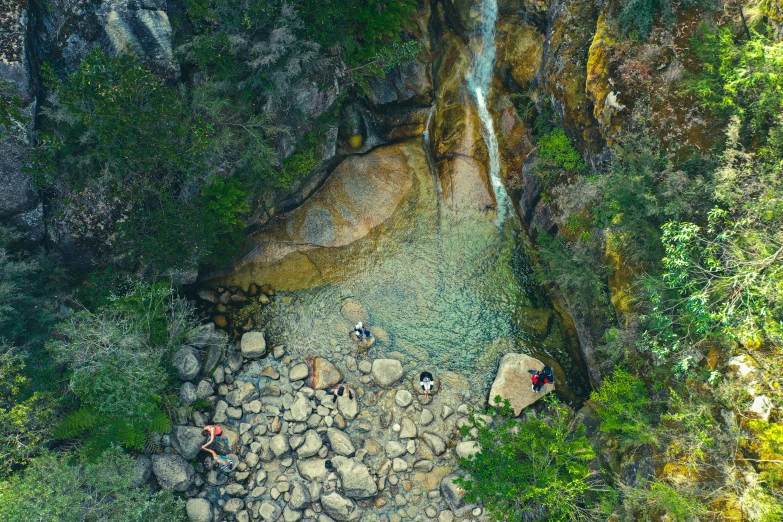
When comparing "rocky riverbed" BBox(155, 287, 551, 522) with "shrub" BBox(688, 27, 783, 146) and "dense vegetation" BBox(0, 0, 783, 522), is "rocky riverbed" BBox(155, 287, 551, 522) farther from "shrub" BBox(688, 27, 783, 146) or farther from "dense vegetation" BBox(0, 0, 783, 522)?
"shrub" BBox(688, 27, 783, 146)

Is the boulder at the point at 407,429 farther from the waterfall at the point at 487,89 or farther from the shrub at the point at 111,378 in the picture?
the waterfall at the point at 487,89

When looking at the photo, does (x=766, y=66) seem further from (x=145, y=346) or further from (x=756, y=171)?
(x=145, y=346)

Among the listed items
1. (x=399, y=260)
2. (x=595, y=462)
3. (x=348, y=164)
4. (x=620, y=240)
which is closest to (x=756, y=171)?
(x=620, y=240)

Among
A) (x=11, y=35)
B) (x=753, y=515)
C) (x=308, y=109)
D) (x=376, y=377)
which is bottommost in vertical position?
(x=753, y=515)

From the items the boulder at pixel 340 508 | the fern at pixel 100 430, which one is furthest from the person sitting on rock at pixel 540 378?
the fern at pixel 100 430

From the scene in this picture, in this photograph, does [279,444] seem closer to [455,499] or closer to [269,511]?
[269,511]

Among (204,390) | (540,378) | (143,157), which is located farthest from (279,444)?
(143,157)
